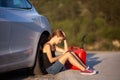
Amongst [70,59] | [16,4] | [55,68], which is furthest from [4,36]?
[70,59]

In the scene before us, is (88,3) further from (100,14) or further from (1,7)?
(1,7)

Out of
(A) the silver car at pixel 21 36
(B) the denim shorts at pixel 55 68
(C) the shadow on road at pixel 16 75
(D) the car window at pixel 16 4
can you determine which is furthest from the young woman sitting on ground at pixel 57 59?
(D) the car window at pixel 16 4

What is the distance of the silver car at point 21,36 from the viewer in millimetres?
7841

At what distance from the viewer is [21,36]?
8352 millimetres

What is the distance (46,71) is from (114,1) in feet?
75.5

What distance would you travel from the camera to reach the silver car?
7.84 metres

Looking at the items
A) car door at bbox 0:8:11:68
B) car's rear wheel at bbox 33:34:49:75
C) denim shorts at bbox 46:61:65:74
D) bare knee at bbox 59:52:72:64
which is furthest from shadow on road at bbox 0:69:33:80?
car door at bbox 0:8:11:68

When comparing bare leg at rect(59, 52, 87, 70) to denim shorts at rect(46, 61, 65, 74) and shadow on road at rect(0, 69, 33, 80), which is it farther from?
shadow on road at rect(0, 69, 33, 80)

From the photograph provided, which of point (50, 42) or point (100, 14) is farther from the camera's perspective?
point (100, 14)

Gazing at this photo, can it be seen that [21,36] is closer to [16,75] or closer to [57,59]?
[16,75]

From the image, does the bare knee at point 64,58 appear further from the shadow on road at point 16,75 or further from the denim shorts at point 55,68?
the shadow on road at point 16,75

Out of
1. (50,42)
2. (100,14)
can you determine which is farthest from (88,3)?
(50,42)

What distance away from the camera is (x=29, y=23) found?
885cm

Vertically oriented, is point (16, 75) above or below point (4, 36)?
below
